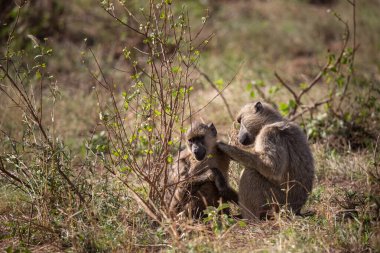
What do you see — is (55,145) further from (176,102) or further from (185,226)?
(185,226)

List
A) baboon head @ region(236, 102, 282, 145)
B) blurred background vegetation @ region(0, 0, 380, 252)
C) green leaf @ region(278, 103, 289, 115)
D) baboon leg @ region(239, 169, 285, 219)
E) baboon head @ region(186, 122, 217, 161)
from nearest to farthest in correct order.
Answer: blurred background vegetation @ region(0, 0, 380, 252)
baboon leg @ region(239, 169, 285, 219)
baboon head @ region(186, 122, 217, 161)
baboon head @ region(236, 102, 282, 145)
green leaf @ region(278, 103, 289, 115)

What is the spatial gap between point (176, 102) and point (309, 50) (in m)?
10.1

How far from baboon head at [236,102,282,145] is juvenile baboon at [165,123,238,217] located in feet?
1.11

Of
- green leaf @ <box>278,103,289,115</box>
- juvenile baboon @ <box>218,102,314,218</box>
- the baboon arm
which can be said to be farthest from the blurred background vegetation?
the baboon arm

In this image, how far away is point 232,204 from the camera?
20.0 ft

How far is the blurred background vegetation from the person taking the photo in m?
5.00

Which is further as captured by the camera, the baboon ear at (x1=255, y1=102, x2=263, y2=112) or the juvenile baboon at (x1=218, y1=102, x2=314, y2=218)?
the baboon ear at (x1=255, y1=102, x2=263, y2=112)

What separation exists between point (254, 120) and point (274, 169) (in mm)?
800

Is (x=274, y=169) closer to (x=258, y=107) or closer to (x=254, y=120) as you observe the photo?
(x=254, y=120)

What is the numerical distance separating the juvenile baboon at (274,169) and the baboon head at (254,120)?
19 cm

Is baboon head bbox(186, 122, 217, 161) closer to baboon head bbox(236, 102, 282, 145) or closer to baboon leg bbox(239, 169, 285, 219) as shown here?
baboon head bbox(236, 102, 282, 145)

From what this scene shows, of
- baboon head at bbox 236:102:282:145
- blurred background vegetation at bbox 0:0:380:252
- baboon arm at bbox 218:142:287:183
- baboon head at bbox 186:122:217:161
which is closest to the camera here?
blurred background vegetation at bbox 0:0:380:252

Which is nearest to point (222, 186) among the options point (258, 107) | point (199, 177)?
point (199, 177)

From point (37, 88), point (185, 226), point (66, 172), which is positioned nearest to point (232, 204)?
point (185, 226)
